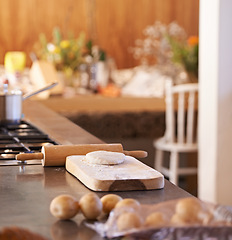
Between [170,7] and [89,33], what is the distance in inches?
37.1

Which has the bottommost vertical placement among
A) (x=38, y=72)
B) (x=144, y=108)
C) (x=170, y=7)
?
(x=144, y=108)

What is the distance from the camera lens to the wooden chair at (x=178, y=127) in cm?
422

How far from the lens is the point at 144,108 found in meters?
4.45

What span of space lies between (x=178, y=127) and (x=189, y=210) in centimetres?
365

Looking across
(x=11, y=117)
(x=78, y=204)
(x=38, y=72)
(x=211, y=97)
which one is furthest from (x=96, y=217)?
(x=38, y=72)

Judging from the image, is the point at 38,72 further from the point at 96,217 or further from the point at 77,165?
the point at 96,217

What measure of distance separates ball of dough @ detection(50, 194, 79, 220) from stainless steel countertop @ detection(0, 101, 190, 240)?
1cm

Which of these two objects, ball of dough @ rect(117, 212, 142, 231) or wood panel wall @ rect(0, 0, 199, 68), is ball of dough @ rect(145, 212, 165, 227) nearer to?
ball of dough @ rect(117, 212, 142, 231)

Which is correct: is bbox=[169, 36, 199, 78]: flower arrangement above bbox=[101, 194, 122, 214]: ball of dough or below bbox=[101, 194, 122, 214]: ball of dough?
above

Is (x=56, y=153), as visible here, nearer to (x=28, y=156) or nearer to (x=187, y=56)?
(x=28, y=156)

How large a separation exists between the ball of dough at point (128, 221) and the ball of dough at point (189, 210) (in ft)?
0.16

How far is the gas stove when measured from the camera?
4.58 feet

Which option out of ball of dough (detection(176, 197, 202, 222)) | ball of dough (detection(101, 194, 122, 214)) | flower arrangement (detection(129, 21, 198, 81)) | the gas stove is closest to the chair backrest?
flower arrangement (detection(129, 21, 198, 81))

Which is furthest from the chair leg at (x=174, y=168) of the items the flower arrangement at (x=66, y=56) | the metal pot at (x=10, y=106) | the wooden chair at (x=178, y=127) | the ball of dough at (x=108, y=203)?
the ball of dough at (x=108, y=203)
